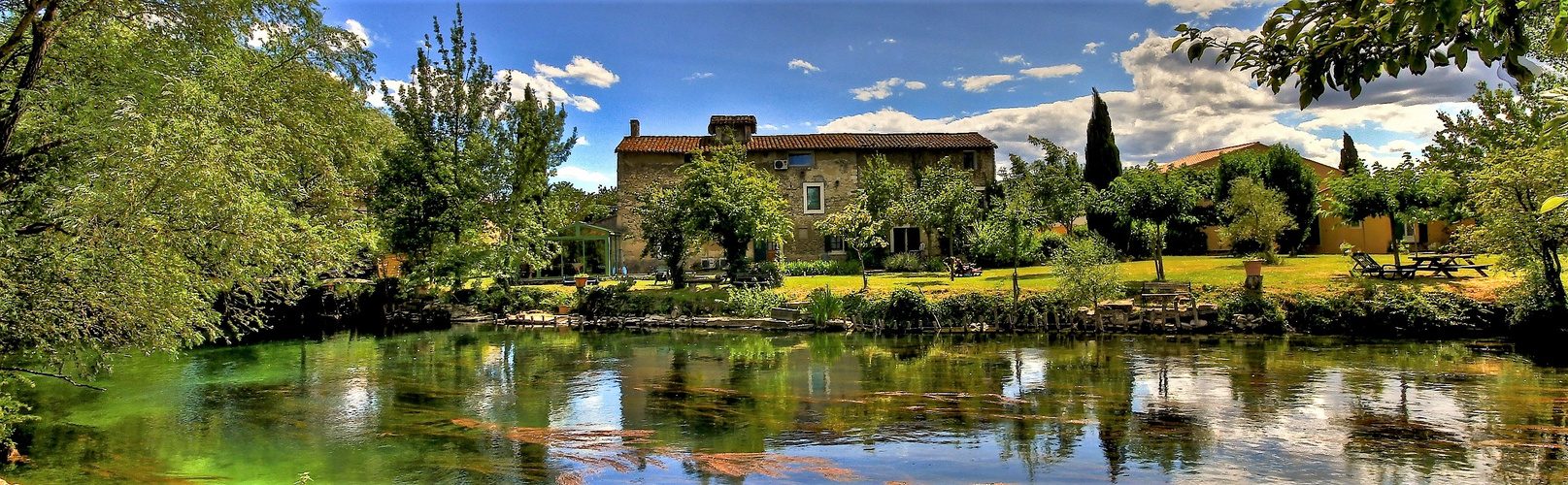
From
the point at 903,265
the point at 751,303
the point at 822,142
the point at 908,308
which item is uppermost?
the point at 822,142

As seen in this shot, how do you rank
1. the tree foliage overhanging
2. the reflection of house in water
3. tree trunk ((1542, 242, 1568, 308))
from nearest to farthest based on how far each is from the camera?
the tree foliage overhanging, the reflection of house in water, tree trunk ((1542, 242, 1568, 308))

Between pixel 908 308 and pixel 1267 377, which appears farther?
pixel 908 308

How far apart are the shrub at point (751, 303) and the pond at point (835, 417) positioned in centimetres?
581

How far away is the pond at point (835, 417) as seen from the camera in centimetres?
799

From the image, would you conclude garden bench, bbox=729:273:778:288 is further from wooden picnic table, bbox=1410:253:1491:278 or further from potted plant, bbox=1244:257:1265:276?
wooden picnic table, bbox=1410:253:1491:278

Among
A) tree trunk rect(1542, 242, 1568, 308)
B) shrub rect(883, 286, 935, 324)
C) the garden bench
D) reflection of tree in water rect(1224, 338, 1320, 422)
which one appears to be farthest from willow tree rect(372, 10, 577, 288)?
tree trunk rect(1542, 242, 1568, 308)

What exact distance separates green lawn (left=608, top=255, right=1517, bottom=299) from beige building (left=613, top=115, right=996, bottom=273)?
772 cm

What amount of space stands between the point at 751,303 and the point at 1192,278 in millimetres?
11867

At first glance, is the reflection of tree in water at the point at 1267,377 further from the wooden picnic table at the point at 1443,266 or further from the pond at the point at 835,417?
the wooden picnic table at the point at 1443,266

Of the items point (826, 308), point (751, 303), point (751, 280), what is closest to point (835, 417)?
point (826, 308)

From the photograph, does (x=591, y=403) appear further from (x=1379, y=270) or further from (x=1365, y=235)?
(x=1365, y=235)

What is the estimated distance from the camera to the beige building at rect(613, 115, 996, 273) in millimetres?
35469

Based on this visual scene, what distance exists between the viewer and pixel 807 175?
36.6 m

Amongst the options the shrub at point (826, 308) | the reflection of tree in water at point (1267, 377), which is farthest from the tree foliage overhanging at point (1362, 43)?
the shrub at point (826, 308)
